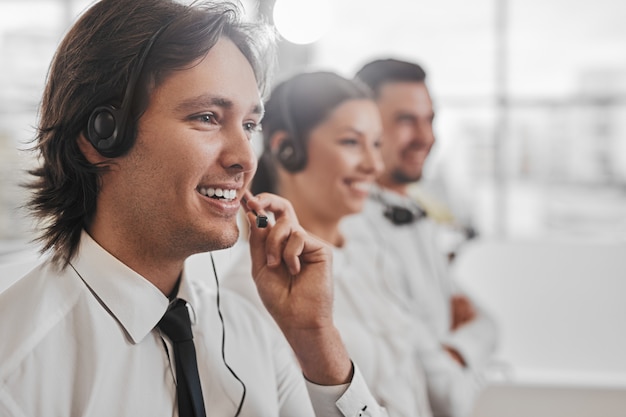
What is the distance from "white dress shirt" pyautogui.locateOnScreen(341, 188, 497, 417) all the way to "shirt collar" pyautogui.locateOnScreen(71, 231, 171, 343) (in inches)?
20.9

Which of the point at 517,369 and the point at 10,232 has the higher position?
the point at 10,232

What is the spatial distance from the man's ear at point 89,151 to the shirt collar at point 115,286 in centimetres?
10

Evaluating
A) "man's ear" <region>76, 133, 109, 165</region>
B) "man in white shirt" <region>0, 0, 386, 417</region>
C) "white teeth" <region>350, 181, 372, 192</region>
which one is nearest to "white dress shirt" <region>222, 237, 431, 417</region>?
"white teeth" <region>350, 181, 372, 192</region>

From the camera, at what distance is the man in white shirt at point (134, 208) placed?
2.52ft

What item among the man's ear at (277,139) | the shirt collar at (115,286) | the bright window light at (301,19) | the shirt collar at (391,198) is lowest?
the shirt collar at (391,198)

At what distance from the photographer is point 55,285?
0.80 m

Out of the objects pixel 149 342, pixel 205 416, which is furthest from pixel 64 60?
pixel 205 416

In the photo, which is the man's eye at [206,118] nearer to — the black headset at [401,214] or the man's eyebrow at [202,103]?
the man's eyebrow at [202,103]

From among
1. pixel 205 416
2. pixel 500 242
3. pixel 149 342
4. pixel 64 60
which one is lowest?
pixel 500 242

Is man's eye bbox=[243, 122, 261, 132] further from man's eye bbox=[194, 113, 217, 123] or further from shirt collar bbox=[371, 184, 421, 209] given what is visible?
shirt collar bbox=[371, 184, 421, 209]

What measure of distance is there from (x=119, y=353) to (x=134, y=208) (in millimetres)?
181

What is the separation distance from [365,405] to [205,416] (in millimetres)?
234

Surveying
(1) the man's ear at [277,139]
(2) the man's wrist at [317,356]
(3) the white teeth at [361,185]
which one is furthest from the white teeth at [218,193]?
(3) the white teeth at [361,185]

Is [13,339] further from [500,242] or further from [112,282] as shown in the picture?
[500,242]
